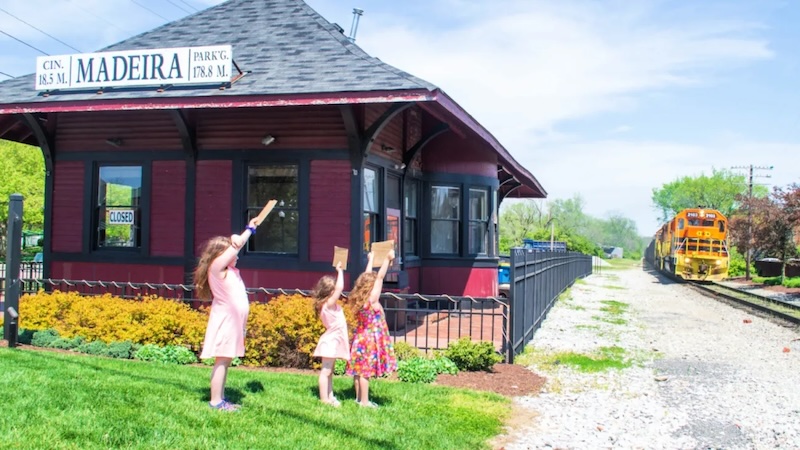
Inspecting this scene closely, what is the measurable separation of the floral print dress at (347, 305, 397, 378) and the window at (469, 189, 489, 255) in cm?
941

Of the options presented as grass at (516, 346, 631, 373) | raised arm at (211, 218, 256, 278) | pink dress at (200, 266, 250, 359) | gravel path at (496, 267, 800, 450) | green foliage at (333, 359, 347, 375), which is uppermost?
raised arm at (211, 218, 256, 278)

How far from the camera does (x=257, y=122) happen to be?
1163 centimetres

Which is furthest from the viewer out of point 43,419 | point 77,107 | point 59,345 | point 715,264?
point 715,264

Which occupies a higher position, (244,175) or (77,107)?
(77,107)

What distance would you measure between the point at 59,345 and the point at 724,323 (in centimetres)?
1440

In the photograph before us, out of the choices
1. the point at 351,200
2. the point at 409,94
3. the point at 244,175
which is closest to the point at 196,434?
the point at 409,94

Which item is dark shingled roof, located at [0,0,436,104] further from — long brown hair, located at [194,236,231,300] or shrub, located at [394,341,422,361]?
long brown hair, located at [194,236,231,300]

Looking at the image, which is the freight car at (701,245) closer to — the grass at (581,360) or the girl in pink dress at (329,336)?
the grass at (581,360)

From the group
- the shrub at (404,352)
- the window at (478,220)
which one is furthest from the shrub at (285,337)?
the window at (478,220)

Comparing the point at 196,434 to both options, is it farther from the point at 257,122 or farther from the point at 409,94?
the point at 257,122

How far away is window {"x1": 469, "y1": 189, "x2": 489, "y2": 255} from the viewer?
1608 centimetres

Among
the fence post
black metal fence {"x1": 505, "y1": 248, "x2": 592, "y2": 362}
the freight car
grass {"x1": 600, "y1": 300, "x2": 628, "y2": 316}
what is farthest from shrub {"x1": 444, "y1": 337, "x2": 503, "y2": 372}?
the freight car

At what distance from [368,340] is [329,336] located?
367mm

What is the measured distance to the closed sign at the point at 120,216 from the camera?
12500 mm
